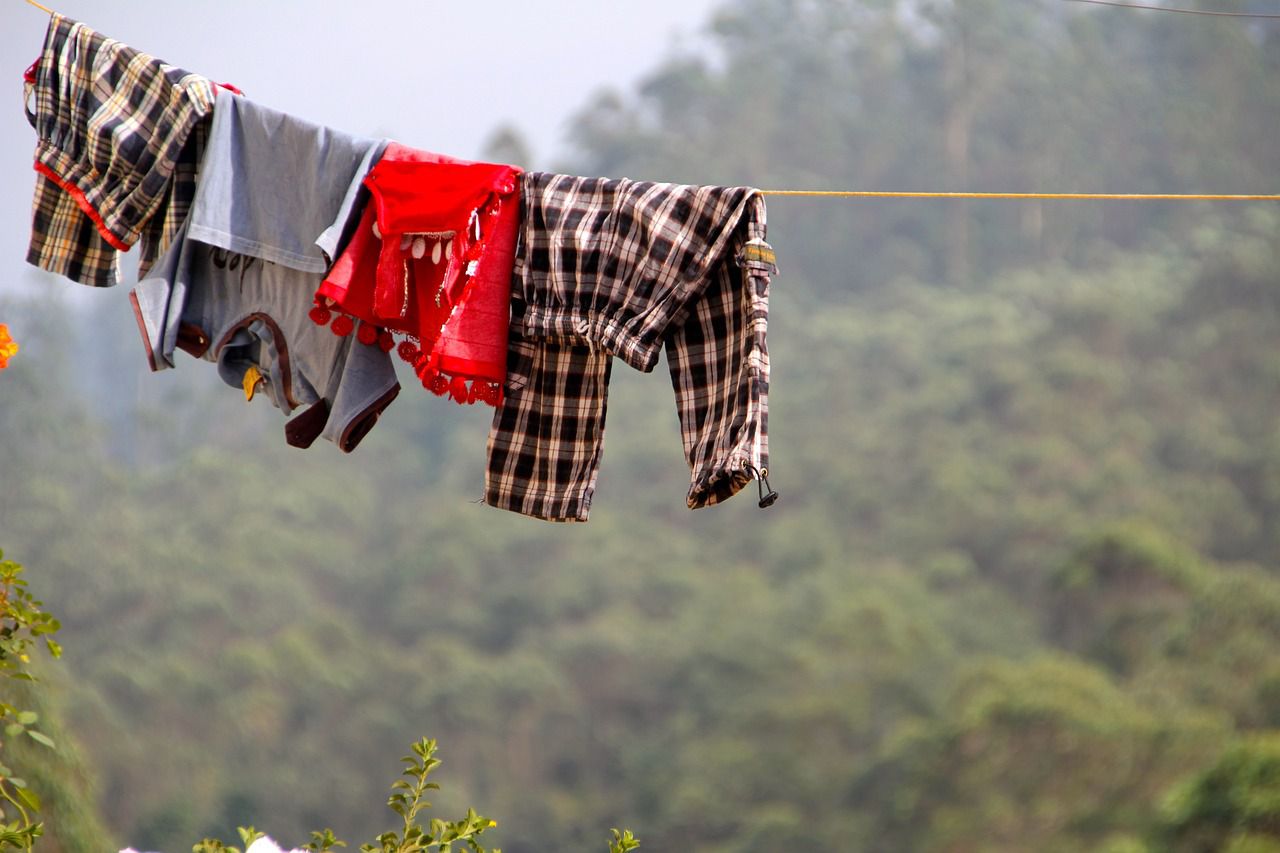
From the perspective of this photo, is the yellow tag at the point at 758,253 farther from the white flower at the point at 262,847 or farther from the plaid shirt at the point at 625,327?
the white flower at the point at 262,847

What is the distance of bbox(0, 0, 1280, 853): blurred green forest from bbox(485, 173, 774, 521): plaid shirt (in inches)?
338

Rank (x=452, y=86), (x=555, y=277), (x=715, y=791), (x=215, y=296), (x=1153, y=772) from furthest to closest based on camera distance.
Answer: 1. (x=452, y=86)
2. (x=715, y=791)
3. (x=1153, y=772)
4. (x=215, y=296)
5. (x=555, y=277)

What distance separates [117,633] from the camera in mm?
12234

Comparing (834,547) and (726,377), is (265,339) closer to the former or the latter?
(726,377)

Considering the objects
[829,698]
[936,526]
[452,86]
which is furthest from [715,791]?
[452,86]

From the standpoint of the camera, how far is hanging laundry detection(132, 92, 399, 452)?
152 centimetres

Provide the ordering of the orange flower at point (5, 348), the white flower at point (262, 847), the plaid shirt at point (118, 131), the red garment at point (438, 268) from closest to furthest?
the white flower at point (262, 847) < the orange flower at point (5, 348) < the red garment at point (438, 268) < the plaid shirt at point (118, 131)

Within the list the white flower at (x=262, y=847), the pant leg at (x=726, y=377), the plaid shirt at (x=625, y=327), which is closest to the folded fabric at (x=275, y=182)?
the plaid shirt at (x=625, y=327)

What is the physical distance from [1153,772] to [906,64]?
8778 mm

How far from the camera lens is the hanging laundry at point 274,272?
4.99 feet

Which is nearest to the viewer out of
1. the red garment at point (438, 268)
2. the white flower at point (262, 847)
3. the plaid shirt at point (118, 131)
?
the white flower at point (262, 847)

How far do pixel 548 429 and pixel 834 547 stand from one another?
11.1 m

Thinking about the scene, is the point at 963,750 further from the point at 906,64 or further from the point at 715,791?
the point at 906,64

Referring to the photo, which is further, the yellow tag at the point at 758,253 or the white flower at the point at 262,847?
the yellow tag at the point at 758,253
